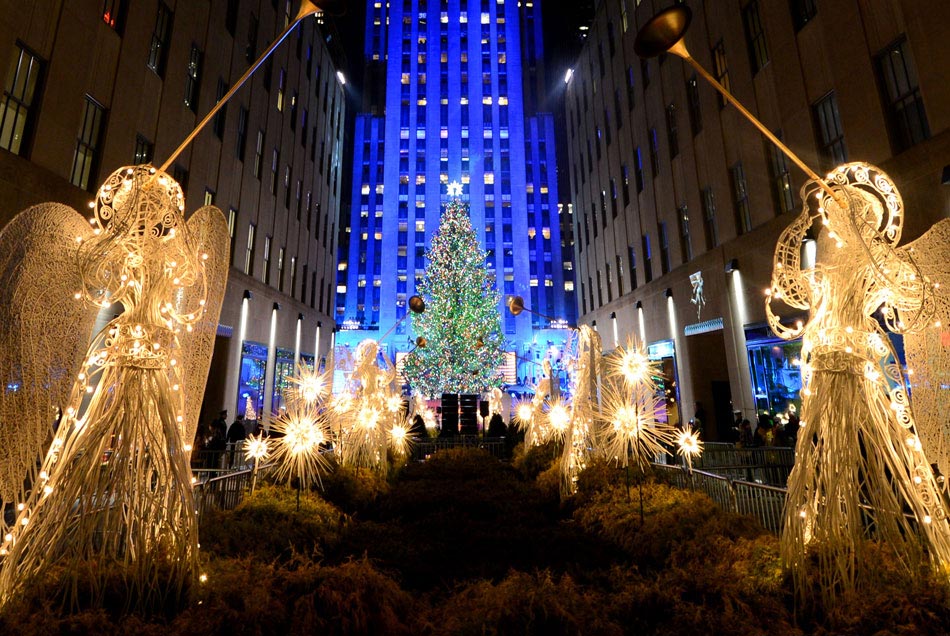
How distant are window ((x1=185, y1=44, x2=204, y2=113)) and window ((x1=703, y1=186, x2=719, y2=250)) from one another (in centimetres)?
1901

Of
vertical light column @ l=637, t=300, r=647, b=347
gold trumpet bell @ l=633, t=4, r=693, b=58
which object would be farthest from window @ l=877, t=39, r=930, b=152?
vertical light column @ l=637, t=300, r=647, b=347

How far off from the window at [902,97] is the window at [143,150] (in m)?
19.2

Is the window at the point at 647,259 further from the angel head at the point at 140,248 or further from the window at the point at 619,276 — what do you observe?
the angel head at the point at 140,248

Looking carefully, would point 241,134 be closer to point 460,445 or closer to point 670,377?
point 460,445

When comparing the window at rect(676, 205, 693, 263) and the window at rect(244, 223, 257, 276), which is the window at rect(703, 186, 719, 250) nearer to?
the window at rect(676, 205, 693, 263)

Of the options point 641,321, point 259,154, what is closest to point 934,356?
point 641,321

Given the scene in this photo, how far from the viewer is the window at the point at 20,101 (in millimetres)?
9323

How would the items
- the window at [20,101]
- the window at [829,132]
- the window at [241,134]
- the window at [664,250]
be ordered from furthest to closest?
the window at [664,250] < the window at [241,134] < the window at [829,132] < the window at [20,101]

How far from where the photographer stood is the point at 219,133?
18.2 metres

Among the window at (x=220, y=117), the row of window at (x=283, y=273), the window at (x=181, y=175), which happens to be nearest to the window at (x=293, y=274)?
the row of window at (x=283, y=273)

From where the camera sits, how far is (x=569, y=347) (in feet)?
36.4

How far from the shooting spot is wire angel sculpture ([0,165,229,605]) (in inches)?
128

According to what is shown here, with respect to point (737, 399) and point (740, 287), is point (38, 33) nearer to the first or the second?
point (740, 287)

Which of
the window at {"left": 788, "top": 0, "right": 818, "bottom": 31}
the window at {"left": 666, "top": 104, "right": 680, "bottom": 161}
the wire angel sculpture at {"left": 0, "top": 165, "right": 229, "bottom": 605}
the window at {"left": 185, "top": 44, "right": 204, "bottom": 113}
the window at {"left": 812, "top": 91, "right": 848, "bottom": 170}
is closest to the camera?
the wire angel sculpture at {"left": 0, "top": 165, "right": 229, "bottom": 605}
